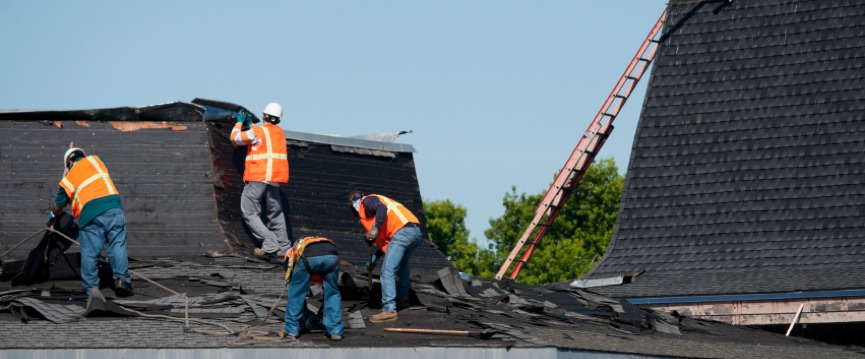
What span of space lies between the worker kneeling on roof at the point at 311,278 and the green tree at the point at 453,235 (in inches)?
1836

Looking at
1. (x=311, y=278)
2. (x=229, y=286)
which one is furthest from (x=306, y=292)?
(x=229, y=286)

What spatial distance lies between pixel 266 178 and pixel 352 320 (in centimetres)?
451

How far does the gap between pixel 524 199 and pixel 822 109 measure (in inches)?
1474

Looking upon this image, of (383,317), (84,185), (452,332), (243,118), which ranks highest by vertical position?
(243,118)

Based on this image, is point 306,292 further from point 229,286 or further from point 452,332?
point 229,286

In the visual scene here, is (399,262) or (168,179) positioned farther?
(168,179)

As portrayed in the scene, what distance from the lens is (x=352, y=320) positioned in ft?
48.8

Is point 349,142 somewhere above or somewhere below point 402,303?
above

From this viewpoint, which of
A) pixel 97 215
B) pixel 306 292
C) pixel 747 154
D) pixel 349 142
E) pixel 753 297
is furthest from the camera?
pixel 747 154

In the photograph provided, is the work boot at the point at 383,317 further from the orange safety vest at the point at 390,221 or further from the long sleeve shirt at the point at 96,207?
the long sleeve shirt at the point at 96,207

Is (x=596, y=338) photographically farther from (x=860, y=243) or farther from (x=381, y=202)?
(x=860, y=243)

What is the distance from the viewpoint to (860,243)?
22.1 m

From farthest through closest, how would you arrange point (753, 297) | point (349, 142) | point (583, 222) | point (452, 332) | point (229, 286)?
point (583, 222)
point (349, 142)
point (753, 297)
point (229, 286)
point (452, 332)

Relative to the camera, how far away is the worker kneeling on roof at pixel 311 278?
13875 mm
